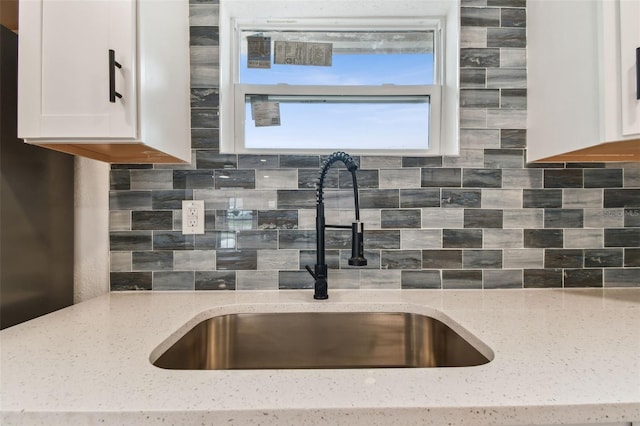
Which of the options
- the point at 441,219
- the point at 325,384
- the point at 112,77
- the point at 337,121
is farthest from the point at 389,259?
the point at 112,77

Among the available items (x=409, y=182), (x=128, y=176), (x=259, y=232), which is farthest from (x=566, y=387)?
(x=128, y=176)

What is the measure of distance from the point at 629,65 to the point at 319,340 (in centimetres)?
117

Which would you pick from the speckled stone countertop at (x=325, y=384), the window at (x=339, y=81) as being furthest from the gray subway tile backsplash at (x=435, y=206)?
the speckled stone countertop at (x=325, y=384)

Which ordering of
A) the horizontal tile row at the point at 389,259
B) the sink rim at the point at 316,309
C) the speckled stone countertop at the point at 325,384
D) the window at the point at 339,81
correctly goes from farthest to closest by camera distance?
the window at the point at 339,81
the horizontal tile row at the point at 389,259
the sink rim at the point at 316,309
the speckled stone countertop at the point at 325,384

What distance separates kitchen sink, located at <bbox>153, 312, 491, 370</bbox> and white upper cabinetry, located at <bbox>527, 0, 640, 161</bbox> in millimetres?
737

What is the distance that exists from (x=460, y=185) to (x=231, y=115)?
3.16 feet

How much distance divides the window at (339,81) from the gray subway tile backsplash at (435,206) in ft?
0.41

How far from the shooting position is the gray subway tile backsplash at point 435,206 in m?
1.27

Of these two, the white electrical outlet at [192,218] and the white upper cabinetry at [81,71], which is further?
the white electrical outlet at [192,218]

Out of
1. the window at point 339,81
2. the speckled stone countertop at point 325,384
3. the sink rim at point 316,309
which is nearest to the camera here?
the speckled stone countertop at point 325,384

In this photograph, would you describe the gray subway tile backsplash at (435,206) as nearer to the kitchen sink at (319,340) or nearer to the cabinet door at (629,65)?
the kitchen sink at (319,340)

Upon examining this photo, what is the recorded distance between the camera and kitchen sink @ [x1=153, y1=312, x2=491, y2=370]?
3.59ft

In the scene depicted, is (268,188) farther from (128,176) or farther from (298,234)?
(128,176)

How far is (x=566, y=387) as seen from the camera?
1.86 feet
